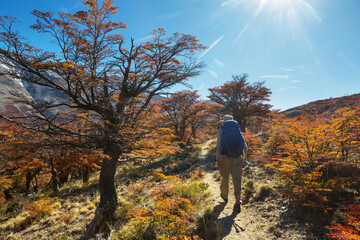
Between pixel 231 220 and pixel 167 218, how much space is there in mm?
1692

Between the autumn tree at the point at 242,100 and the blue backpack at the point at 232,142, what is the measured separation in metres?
14.7

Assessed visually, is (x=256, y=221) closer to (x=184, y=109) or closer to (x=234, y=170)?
(x=234, y=170)

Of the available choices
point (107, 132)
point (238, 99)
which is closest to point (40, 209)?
point (107, 132)

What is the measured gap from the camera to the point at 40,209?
Result: 7.52 m

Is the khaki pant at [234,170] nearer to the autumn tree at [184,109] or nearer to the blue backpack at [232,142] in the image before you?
Answer: the blue backpack at [232,142]

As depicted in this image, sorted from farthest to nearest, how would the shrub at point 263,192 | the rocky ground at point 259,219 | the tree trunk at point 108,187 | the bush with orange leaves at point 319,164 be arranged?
the tree trunk at point 108,187 < the shrub at point 263,192 < the bush with orange leaves at point 319,164 < the rocky ground at point 259,219

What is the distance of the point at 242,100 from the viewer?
18.8 m

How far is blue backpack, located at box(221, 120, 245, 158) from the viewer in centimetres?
404

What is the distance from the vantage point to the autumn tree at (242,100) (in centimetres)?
1764

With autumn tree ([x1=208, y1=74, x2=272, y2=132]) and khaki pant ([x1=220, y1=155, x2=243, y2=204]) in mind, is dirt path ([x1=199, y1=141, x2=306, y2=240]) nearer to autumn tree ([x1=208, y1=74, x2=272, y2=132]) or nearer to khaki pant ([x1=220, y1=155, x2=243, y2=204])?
khaki pant ([x1=220, y1=155, x2=243, y2=204])

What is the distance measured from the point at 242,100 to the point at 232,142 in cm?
1646

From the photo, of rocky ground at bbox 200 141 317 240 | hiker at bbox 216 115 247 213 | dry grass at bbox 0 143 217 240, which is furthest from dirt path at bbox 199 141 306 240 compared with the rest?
dry grass at bbox 0 143 217 240

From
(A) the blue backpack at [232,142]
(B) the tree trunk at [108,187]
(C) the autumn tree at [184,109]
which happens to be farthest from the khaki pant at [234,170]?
(C) the autumn tree at [184,109]

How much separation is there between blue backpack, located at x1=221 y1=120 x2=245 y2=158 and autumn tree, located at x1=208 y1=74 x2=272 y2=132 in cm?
1470
